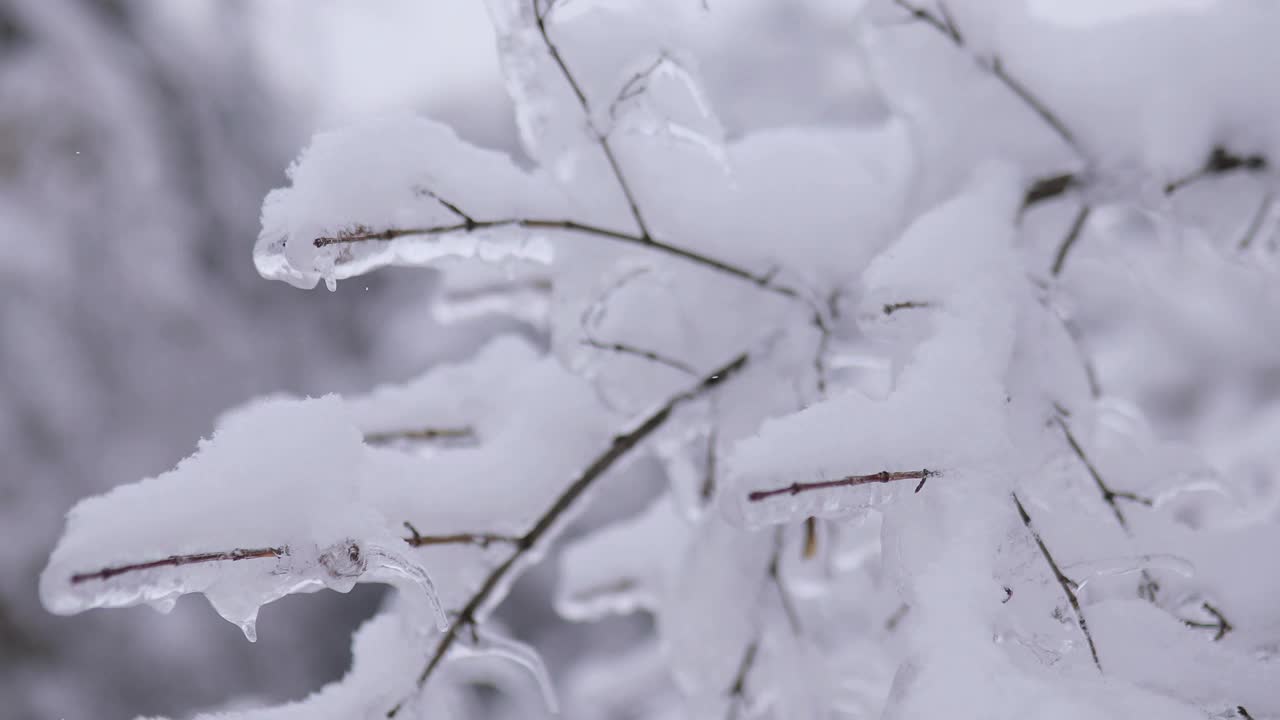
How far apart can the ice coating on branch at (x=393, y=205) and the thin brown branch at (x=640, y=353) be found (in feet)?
0.36

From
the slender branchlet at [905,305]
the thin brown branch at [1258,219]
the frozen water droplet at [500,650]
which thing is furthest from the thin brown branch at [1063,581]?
the thin brown branch at [1258,219]

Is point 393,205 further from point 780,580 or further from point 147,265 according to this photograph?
point 147,265

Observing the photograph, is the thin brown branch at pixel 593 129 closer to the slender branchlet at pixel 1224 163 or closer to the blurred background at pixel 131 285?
the slender branchlet at pixel 1224 163

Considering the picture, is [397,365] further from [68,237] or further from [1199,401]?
[1199,401]

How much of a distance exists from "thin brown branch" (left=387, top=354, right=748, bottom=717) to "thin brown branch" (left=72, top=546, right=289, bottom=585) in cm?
24

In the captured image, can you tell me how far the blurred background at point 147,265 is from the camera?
11.2 ft

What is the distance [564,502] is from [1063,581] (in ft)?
1.58

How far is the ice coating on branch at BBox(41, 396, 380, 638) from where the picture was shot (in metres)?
0.51

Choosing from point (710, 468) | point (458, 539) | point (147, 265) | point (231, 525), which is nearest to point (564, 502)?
point (458, 539)

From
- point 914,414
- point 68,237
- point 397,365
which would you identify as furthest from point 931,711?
point 397,365

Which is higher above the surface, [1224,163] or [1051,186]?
[1051,186]

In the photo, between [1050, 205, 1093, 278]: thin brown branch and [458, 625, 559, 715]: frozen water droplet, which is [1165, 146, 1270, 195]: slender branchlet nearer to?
[1050, 205, 1093, 278]: thin brown branch

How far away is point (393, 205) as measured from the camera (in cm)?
68

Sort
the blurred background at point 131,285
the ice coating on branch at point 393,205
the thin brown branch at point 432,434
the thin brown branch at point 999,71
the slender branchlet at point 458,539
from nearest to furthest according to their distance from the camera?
1. the ice coating on branch at point 393,205
2. the slender branchlet at point 458,539
3. the thin brown branch at point 999,71
4. the thin brown branch at point 432,434
5. the blurred background at point 131,285
